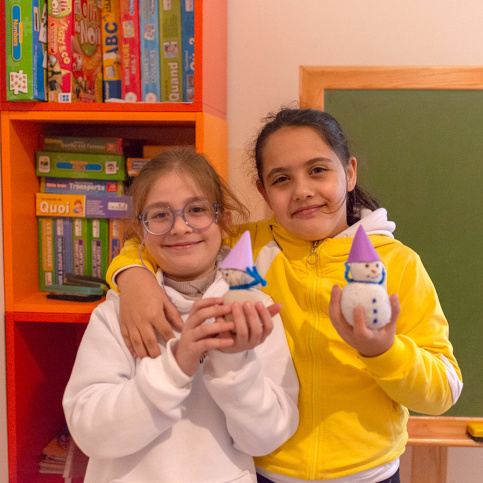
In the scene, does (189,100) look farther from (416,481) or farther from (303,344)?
(416,481)

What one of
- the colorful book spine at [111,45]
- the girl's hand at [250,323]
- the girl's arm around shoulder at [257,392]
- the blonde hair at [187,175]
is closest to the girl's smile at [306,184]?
the blonde hair at [187,175]

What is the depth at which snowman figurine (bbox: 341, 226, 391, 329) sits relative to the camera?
0.75 metres

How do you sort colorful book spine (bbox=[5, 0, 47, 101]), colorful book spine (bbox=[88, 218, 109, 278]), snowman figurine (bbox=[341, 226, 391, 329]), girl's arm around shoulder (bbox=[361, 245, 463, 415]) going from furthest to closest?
colorful book spine (bbox=[88, 218, 109, 278]), colorful book spine (bbox=[5, 0, 47, 101]), girl's arm around shoulder (bbox=[361, 245, 463, 415]), snowman figurine (bbox=[341, 226, 391, 329])

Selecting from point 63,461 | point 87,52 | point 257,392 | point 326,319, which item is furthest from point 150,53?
point 63,461

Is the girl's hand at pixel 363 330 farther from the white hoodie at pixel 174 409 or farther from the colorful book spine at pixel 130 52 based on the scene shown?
the colorful book spine at pixel 130 52

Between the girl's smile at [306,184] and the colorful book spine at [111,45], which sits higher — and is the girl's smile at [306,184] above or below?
below

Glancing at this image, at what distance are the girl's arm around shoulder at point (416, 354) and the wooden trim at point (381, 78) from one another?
59 centimetres

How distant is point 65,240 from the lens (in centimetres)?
146

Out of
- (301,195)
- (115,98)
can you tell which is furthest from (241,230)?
(115,98)

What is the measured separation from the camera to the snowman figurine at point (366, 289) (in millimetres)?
749

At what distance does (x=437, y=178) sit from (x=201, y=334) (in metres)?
0.97

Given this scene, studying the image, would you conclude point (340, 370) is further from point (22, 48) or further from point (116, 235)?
point (22, 48)

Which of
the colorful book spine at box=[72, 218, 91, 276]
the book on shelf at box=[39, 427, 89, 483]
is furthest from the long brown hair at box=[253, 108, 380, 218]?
the book on shelf at box=[39, 427, 89, 483]

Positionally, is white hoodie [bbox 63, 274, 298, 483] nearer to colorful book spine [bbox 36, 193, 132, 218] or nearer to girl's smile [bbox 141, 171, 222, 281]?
girl's smile [bbox 141, 171, 222, 281]
